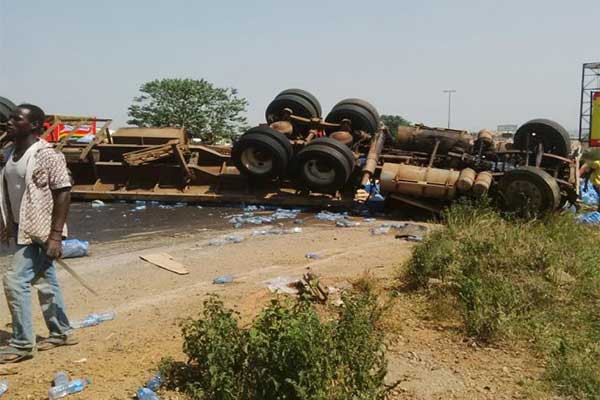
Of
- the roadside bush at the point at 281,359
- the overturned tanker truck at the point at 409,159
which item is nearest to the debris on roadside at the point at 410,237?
the overturned tanker truck at the point at 409,159

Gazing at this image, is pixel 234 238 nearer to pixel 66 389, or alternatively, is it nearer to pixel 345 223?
pixel 345 223

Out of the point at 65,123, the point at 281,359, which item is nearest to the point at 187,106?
the point at 65,123

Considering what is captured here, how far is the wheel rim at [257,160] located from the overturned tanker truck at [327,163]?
19mm

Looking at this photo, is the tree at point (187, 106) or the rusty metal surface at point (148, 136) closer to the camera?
the rusty metal surface at point (148, 136)

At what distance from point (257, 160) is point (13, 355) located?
7792 millimetres

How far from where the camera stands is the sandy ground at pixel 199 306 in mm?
3555

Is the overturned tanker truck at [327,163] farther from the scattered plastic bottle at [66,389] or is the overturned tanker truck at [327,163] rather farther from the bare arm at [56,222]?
the scattered plastic bottle at [66,389]

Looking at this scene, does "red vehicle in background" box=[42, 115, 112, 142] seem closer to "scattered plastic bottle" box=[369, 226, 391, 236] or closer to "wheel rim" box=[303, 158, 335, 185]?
"wheel rim" box=[303, 158, 335, 185]

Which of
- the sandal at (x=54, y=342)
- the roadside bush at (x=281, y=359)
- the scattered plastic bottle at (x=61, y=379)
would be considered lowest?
the sandal at (x=54, y=342)

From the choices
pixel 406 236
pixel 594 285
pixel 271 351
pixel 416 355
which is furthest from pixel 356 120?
pixel 271 351

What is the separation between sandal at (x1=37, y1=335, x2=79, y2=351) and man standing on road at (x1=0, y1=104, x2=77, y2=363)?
164 mm

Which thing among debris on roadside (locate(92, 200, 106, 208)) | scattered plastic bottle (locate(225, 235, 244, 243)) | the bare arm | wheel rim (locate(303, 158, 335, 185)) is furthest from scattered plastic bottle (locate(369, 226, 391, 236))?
the bare arm

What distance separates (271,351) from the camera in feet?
9.80

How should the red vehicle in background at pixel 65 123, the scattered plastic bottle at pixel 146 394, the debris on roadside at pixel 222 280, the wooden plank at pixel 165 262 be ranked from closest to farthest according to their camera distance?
the scattered plastic bottle at pixel 146 394 < the debris on roadside at pixel 222 280 < the wooden plank at pixel 165 262 < the red vehicle in background at pixel 65 123
